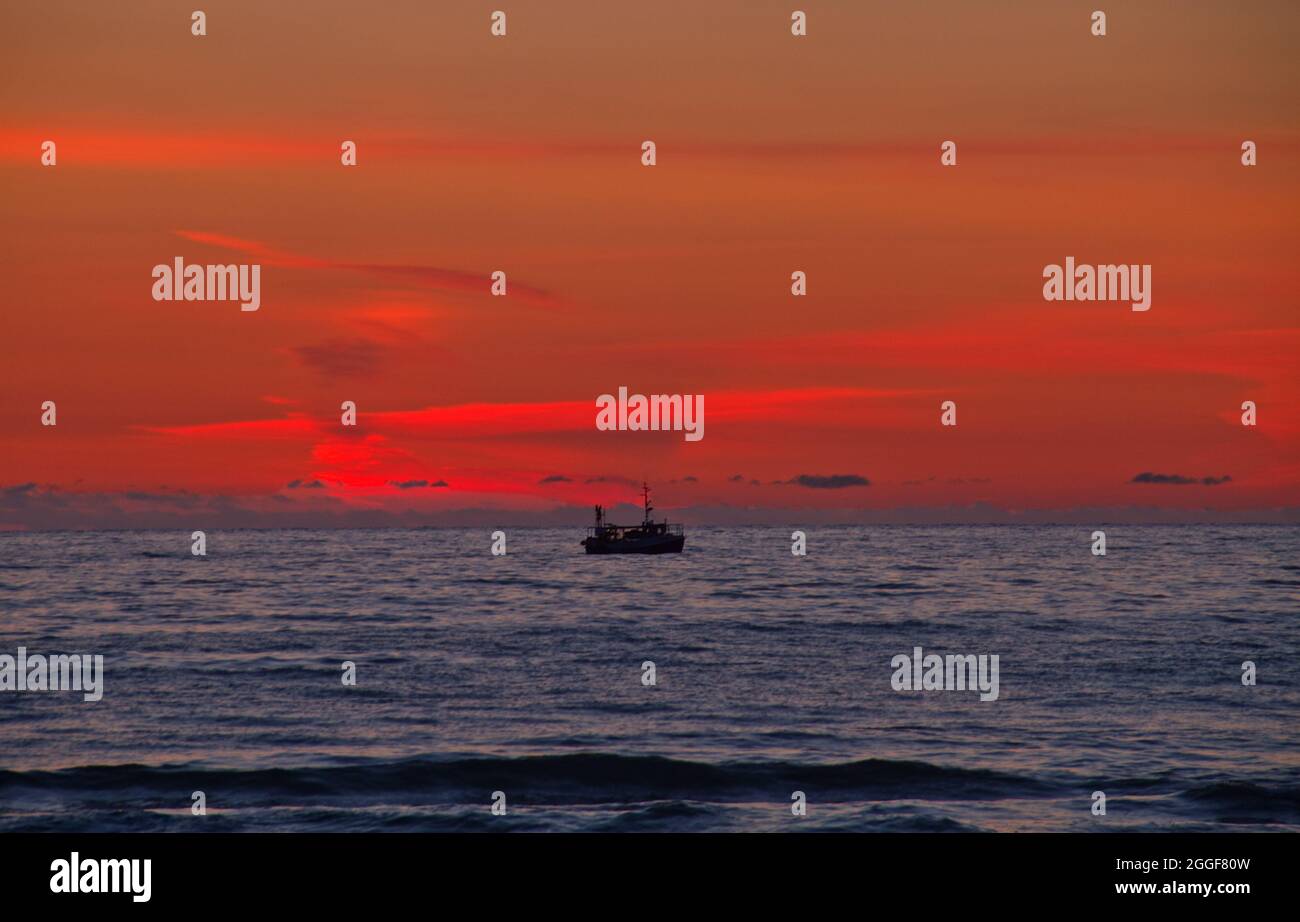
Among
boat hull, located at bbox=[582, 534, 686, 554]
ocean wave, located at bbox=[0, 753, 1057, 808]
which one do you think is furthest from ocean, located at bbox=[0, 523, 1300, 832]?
boat hull, located at bbox=[582, 534, 686, 554]

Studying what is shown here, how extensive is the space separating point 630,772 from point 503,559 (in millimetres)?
113678

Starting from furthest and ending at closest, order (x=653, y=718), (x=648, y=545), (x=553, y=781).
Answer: (x=648, y=545) < (x=653, y=718) < (x=553, y=781)

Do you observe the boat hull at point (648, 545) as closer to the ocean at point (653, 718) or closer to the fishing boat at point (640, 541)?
the fishing boat at point (640, 541)

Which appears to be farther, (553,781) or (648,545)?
(648,545)

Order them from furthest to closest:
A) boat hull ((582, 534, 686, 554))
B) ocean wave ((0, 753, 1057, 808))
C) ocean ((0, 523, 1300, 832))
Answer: boat hull ((582, 534, 686, 554))
ocean wave ((0, 753, 1057, 808))
ocean ((0, 523, 1300, 832))

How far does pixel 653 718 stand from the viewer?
108ft

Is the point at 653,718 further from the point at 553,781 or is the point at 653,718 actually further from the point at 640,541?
the point at 640,541

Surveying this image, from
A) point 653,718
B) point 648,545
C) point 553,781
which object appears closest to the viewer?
point 553,781

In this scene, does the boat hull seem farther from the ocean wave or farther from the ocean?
the ocean wave

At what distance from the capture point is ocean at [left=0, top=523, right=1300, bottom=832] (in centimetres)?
2323

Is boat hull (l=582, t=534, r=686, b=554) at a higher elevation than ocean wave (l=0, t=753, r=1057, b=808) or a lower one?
higher

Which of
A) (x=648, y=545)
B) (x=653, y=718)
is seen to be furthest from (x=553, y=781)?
(x=648, y=545)
